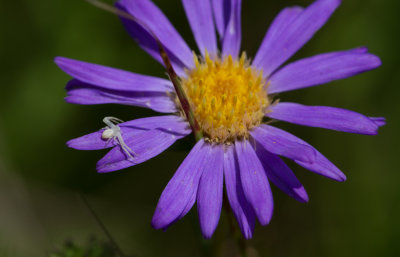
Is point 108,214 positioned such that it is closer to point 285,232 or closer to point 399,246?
point 285,232

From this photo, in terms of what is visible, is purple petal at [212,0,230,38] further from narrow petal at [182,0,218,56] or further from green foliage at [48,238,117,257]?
green foliage at [48,238,117,257]

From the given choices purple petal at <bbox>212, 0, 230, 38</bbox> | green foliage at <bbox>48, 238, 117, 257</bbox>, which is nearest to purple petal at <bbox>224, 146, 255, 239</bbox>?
green foliage at <bbox>48, 238, 117, 257</bbox>

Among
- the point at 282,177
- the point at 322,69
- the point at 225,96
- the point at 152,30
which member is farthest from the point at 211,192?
the point at 152,30

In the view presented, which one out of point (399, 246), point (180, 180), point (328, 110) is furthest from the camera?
point (399, 246)

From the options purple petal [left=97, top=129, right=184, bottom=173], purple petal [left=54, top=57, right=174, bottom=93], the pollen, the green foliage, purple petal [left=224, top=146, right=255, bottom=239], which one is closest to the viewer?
purple petal [left=224, top=146, right=255, bottom=239]

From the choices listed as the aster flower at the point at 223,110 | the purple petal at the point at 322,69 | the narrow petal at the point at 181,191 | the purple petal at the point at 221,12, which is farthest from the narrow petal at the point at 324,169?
the purple petal at the point at 221,12

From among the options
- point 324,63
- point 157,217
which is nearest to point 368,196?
point 324,63

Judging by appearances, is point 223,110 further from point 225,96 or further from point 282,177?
point 282,177
